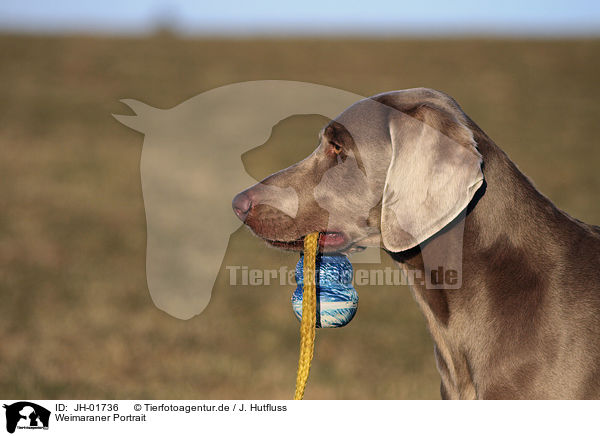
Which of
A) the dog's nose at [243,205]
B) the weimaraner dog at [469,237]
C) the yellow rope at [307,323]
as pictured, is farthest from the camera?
the dog's nose at [243,205]

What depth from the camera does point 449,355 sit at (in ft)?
9.07

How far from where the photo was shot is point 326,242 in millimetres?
2934

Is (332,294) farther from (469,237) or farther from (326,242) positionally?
(469,237)

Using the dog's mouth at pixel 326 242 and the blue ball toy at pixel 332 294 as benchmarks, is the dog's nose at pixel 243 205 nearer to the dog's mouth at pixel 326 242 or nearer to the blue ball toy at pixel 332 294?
the dog's mouth at pixel 326 242

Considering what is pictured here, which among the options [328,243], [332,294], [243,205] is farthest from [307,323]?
[243,205]

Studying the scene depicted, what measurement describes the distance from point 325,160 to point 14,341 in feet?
12.9

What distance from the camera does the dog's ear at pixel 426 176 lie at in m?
2.47

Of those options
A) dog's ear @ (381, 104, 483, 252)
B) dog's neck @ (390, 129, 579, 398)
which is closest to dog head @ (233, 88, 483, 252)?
dog's ear @ (381, 104, 483, 252)

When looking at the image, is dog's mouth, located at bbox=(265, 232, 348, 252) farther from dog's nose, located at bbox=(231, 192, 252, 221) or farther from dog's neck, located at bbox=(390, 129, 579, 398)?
dog's neck, located at bbox=(390, 129, 579, 398)
